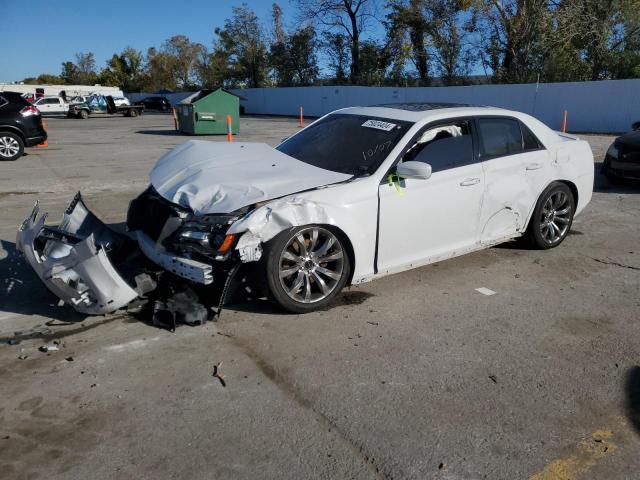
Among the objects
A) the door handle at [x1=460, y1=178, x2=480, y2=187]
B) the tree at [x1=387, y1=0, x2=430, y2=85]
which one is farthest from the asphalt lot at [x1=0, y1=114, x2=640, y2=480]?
the tree at [x1=387, y1=0, x2=430, y2=85]

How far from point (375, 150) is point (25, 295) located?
322cm

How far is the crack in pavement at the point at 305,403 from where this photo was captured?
2.54 metres

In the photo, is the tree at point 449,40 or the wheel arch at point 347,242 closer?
the wheel arch at point 347,242

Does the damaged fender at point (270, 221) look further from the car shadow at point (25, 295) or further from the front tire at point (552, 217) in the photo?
the front tire at point (552, 217)

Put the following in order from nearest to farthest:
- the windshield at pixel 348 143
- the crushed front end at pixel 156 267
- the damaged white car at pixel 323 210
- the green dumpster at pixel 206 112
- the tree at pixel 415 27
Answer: the crushed front end at pixel 156 267 → the damaged white car at pixel 323 210 → the windshield at pixel 348 143 → the green dumpster at pixel 206 112 → the tree at pixel 415 27

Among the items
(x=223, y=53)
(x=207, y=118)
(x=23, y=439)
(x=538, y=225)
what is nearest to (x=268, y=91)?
(x=223, y=53)

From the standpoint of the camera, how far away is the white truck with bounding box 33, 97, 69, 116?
3694 centimetres

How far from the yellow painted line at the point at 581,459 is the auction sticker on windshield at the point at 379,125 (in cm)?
294

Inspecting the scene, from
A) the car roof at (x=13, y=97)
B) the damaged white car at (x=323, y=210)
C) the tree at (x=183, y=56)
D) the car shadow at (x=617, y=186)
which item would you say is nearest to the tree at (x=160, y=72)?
the tree at (x=183, y=56)

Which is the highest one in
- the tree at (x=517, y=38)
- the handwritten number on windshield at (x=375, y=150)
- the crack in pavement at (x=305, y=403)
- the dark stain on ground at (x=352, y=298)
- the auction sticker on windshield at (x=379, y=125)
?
the tree at (x=517, y=38)

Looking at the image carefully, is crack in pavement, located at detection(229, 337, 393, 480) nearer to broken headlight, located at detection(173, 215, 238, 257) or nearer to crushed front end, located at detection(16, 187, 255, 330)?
crushed front end, located at detection(16, 187, 255, 330)

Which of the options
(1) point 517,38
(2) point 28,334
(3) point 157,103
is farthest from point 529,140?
(3) point 157,103

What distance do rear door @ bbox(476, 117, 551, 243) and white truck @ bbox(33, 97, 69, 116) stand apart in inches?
1496

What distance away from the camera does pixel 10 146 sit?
508 inches
